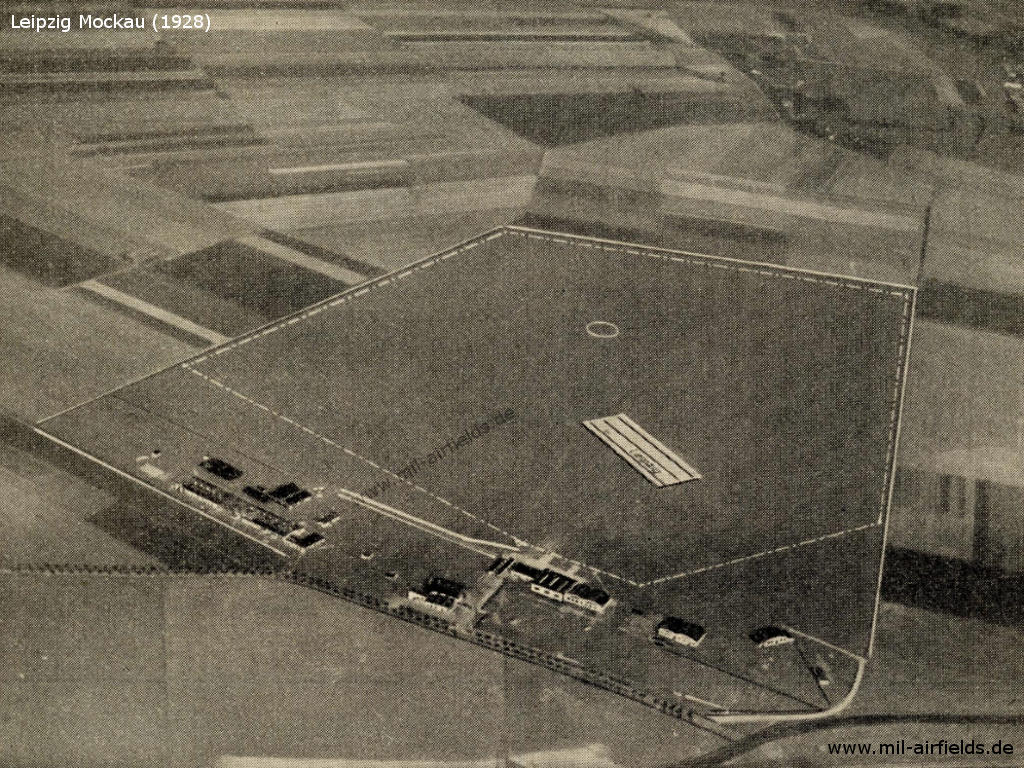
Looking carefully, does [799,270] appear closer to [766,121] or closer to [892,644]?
[766,121]

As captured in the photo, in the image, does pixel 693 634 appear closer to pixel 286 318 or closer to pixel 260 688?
pixel 260 688

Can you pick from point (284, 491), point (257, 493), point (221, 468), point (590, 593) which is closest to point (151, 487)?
point (221, 468)

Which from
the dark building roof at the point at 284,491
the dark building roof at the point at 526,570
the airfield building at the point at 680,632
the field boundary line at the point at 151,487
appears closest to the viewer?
the airfield building at the point at 680,632

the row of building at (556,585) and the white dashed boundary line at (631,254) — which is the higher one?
the white dashed boundary line at (631,254)

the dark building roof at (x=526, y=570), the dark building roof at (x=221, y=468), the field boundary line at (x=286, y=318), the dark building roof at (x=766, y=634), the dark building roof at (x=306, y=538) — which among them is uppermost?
the field boundary line at (x=286, y=318)

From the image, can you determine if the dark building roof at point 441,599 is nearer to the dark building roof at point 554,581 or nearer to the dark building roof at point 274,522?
the dark building roof at point 554,581

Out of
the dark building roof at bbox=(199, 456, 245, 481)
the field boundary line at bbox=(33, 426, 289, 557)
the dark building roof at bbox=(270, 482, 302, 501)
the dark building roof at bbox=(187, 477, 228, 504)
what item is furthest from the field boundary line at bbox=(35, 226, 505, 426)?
the dark building roof at bbox=(270, 482, 302, 501)

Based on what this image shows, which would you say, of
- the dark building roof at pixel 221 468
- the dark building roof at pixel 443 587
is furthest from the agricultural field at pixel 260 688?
the dark building roof at pixel 221 468
